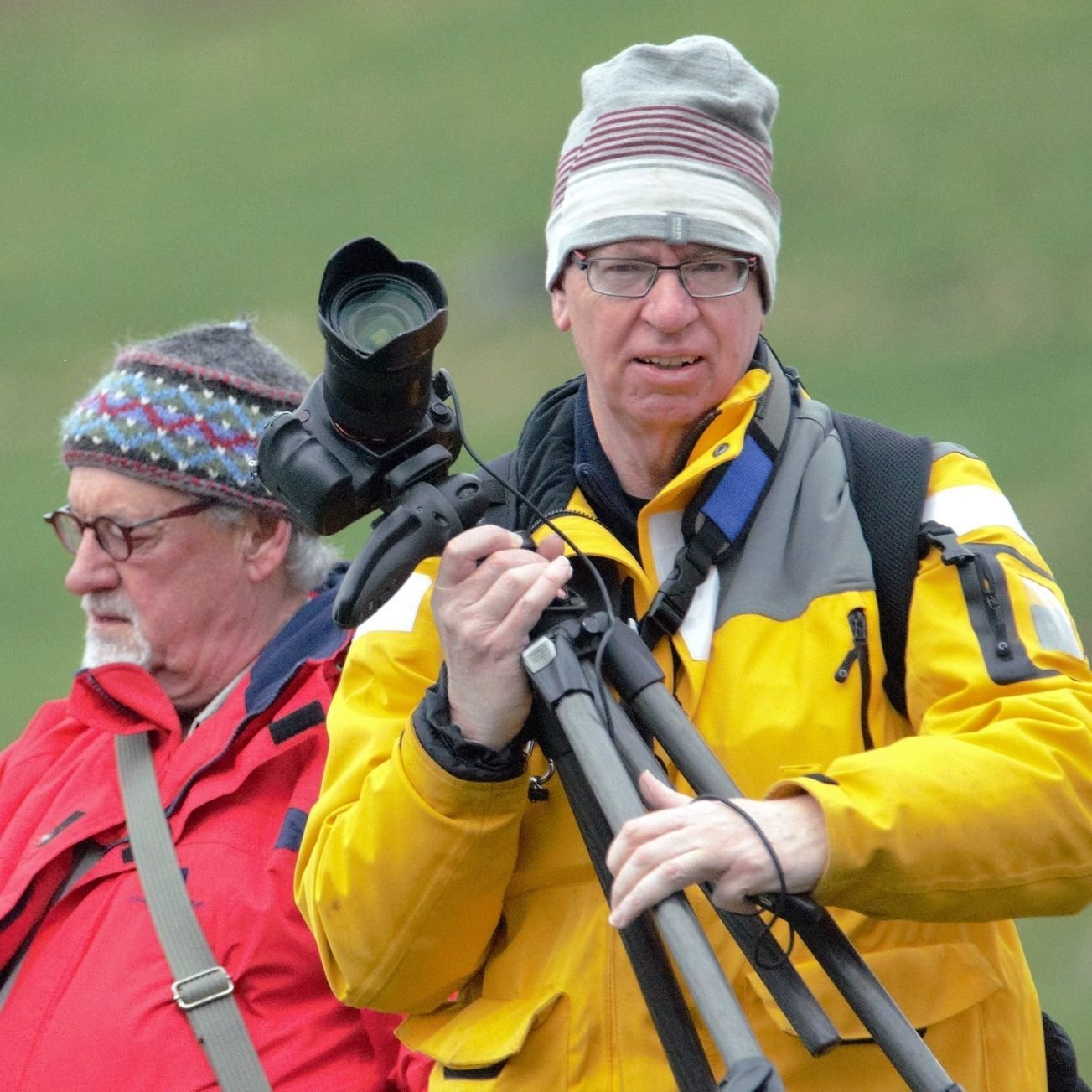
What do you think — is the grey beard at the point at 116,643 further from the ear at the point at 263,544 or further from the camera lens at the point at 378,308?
the camera lens at the point at 378,308

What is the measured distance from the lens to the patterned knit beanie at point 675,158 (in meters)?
3.13

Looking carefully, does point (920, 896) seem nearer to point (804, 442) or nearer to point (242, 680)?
point (804, 442)

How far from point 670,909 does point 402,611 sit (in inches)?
28.4

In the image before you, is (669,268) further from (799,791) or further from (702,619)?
(799,791)

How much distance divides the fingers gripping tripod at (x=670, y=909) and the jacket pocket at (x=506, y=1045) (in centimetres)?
18

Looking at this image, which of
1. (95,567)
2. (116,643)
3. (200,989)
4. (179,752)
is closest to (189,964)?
(200,989)

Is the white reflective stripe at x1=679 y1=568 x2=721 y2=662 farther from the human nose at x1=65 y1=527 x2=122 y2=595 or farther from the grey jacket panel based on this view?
the human nose at x1=65 y1=527 x2=122 y2=595

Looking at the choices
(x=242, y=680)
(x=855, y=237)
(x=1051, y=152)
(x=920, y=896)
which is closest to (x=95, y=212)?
(x=855, y=237)

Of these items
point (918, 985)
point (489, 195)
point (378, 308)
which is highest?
point (489, 195)

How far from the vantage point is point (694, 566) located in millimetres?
3027

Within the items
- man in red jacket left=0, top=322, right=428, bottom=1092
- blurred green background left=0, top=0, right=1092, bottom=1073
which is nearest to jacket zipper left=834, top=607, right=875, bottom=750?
man in red jacket left=0, top=322, right=428, bottom=1092

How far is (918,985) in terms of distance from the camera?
114 inches

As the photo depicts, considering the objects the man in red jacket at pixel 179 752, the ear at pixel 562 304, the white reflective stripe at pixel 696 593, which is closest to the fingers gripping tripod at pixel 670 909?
the white reflective stripe at pixel 696 593

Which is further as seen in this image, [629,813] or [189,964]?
[189,964]
